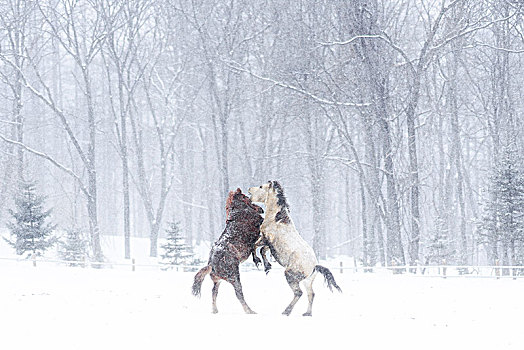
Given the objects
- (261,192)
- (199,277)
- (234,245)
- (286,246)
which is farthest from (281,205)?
(199,277)

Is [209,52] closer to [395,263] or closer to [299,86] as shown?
[299,86]

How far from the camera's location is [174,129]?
40625 mm

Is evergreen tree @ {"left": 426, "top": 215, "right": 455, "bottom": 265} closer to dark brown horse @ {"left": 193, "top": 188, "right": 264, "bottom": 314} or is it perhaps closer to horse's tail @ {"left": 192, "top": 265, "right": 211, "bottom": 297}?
dark brown horse @ {"left": 193, "top": 188, "right": 264, "bottom": 314}

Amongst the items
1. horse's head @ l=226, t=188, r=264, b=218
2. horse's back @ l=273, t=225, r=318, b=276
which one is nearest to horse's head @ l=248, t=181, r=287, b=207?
horse's head @ l=226, t=188, r=264, b=218

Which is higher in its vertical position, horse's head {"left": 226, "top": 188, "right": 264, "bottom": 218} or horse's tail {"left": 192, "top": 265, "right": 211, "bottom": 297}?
horse's head {"left": 226, "top": 188, "right": 264, "bottom": 218}

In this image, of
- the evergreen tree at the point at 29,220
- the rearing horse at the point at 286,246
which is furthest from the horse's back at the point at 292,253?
the evergreen tree at the point at 29,220

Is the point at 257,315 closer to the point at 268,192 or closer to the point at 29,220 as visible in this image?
the point at 268,192

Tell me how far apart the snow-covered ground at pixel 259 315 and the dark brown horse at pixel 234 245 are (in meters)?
0.77

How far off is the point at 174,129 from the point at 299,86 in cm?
1318

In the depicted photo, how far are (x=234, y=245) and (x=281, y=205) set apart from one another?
1.25 m

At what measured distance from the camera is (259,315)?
1316cm

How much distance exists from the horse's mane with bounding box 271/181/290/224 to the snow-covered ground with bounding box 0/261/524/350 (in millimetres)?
1954

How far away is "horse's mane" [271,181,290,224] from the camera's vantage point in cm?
1317

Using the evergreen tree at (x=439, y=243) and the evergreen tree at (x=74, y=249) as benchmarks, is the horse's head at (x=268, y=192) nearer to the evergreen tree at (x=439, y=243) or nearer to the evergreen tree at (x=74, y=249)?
the evergreen tree at (x=439, y=243)
